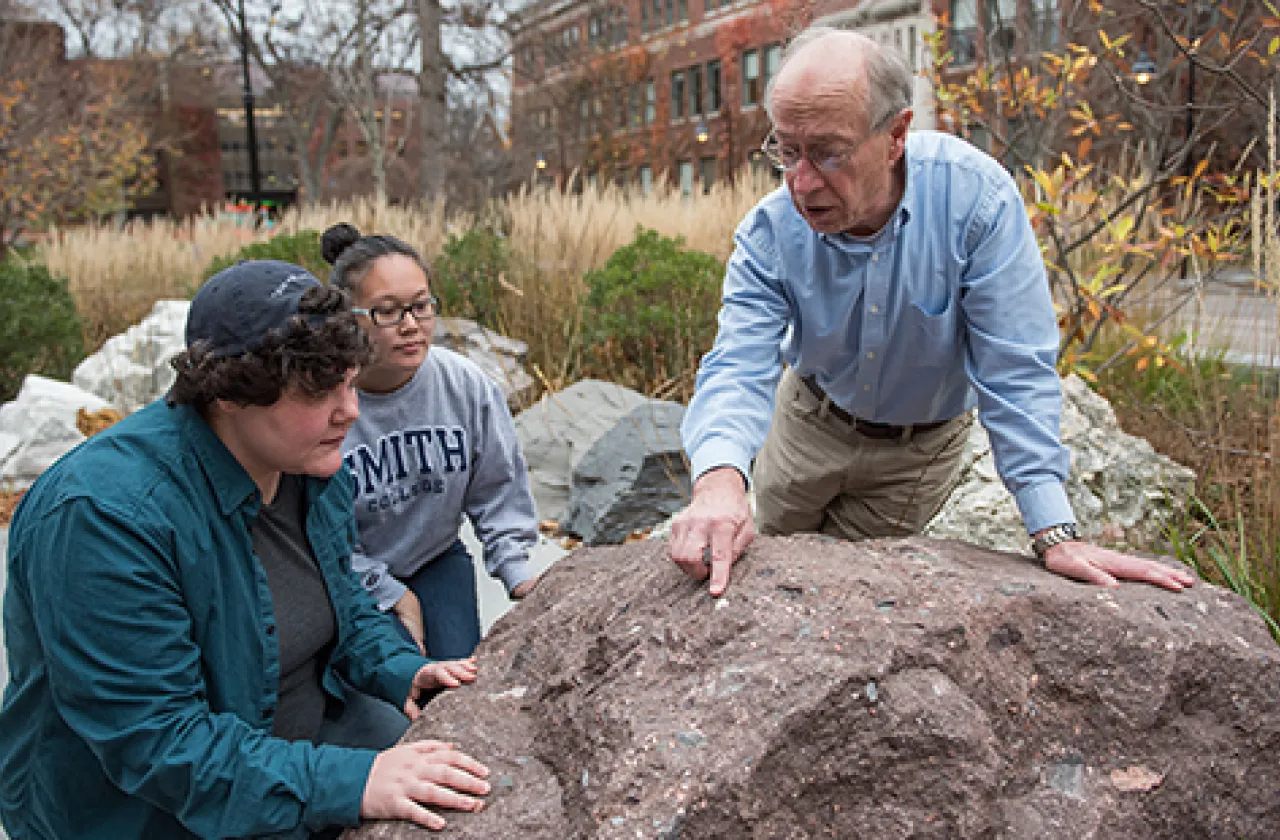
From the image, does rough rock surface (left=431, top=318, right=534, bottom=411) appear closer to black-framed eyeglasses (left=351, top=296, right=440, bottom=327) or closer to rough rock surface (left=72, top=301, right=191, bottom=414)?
rough rock surface (left=72, top=301, right=191, bottom=414)

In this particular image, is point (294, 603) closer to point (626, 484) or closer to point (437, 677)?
point (437, 677)

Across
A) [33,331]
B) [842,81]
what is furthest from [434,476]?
[33,331]

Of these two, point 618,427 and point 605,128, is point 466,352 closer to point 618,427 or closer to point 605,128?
point 618,427

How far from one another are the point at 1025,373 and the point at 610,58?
24116mm

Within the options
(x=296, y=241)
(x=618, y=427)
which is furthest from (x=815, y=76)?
(x=296, y=241)

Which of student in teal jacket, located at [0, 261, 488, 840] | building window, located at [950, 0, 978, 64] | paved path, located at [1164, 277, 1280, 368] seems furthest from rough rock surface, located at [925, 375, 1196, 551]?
building window, located at [950, 0, 978, 64]

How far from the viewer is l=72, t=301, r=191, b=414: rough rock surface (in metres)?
7.19

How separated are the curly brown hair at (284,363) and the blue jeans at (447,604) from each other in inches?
53.0

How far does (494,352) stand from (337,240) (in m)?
3.78

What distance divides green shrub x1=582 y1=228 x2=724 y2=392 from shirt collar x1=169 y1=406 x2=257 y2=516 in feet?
14.3

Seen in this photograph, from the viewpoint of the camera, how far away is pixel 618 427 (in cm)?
532

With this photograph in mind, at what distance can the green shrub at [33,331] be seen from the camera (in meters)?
7.26

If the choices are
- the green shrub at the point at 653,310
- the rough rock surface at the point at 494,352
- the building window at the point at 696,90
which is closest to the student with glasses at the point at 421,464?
the green shrub at the point at 653,310

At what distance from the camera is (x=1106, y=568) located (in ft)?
6.74
